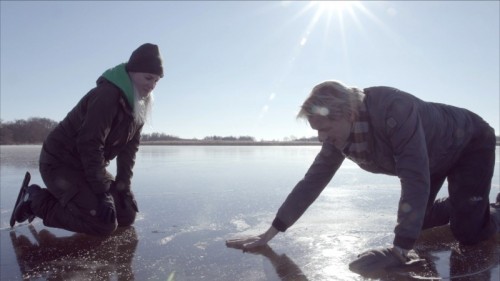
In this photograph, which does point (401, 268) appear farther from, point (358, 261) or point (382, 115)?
point (382, 115)

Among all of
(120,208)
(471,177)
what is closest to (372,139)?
(471,177)

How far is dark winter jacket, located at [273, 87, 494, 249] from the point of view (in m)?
2.03

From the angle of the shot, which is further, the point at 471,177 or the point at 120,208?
the point at 120,208

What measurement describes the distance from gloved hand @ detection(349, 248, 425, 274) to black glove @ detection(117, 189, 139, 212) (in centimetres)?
188

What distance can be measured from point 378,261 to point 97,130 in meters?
2.05

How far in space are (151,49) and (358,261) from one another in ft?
7.30

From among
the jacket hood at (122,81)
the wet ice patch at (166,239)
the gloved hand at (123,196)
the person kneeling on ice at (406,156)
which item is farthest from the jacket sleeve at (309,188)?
the jacket hood at (122,81)

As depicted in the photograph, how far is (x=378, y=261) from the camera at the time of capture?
2.02 meters

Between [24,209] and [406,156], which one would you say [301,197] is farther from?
[24,209]

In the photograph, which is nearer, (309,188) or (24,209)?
(309,188)

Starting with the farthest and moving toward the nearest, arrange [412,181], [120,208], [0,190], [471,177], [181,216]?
[0,190] → [181,216] → [120,208] → [471,177] → [412,181]

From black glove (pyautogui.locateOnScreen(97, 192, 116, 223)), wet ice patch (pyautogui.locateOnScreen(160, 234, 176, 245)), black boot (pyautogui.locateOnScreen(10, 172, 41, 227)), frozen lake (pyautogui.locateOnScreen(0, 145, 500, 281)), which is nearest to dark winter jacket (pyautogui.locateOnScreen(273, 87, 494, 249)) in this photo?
frozen lake (pyautogui.locateOnScreen(0, 145, 500, 281))

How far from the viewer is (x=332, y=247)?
2.49m

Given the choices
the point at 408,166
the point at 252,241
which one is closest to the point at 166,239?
the point at 252,241
